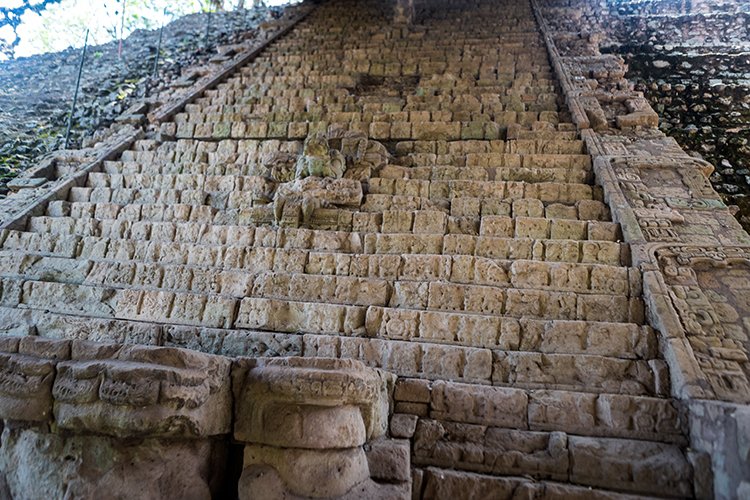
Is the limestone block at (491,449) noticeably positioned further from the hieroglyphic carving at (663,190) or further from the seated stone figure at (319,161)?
the seated stone figure at (319,161)

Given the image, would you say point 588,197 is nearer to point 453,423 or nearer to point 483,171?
point 483,171

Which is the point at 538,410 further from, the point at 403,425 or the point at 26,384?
the point at 26,384

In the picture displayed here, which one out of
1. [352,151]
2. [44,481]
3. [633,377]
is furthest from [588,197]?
[44,481]

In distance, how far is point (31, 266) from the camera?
449cm

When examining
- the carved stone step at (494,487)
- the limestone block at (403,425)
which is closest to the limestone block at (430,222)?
the limestone block at (403,425)

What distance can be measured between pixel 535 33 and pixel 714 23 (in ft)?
12.5

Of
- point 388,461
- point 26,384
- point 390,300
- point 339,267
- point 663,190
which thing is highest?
point 663,190

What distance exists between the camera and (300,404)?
2193mm

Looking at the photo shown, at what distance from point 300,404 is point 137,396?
72 centimetres

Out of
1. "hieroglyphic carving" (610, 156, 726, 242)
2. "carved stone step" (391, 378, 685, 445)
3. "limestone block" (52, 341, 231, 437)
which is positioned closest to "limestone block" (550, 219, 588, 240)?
"hieroglyphic carving" (610, 156, 726, 242)

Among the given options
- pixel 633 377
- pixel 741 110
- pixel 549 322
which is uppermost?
pixel 741 110

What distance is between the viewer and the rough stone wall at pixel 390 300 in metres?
2.17

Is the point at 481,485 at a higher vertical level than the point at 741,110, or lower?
lower

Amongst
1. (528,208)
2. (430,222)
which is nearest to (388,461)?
(430,222)
